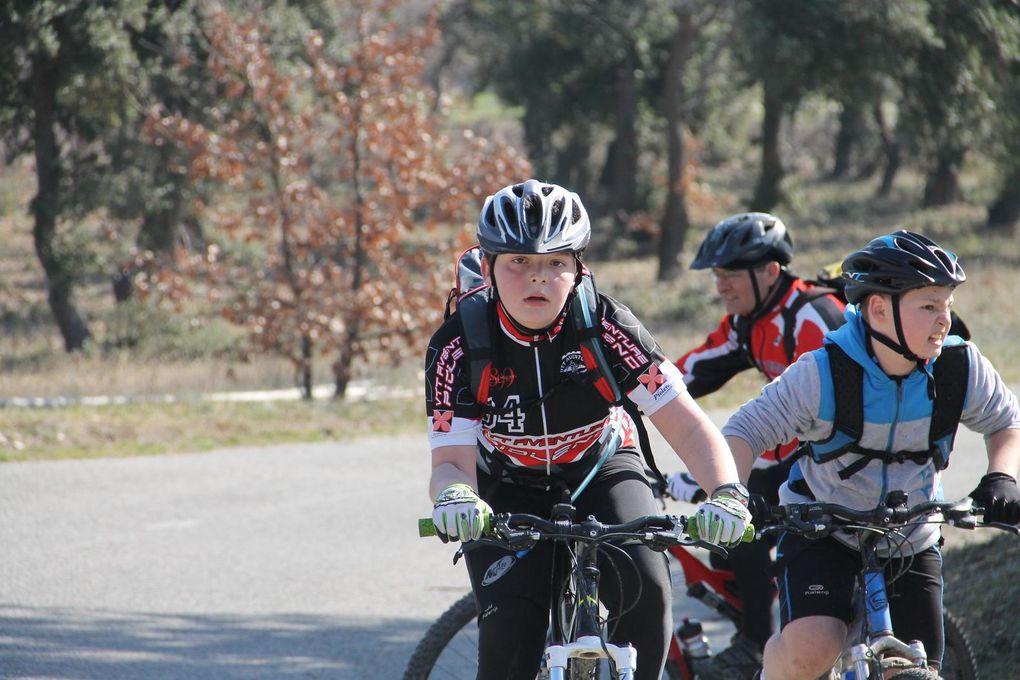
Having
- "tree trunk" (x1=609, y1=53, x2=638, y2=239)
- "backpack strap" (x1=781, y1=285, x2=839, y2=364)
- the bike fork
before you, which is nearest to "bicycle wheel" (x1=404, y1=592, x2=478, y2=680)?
the bike fork

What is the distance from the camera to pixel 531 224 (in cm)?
341

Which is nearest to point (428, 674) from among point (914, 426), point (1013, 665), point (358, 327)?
point (914, 426)

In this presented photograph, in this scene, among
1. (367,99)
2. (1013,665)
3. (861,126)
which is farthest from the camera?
(861,126)

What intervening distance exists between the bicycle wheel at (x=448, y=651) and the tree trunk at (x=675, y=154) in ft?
80.8

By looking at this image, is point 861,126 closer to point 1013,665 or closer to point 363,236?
point 363,236

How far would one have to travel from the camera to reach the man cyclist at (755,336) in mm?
4824

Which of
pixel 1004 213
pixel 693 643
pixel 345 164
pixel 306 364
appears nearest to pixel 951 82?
pixel 345 164

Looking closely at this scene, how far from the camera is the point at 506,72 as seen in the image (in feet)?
127

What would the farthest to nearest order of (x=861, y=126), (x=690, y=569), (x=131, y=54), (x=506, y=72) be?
1. (x=861, y=126)
2. (x=506, y=72)
3. (x=131, y=54)
4. (x=690, y=569)

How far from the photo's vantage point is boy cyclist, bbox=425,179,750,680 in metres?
3.39

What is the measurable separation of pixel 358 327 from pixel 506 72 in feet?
87.0

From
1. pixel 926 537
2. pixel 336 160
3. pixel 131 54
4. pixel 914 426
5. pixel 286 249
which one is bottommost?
pixel 926 537

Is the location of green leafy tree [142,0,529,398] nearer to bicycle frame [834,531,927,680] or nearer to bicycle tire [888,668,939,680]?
bicycle frame [834,531,927,680]

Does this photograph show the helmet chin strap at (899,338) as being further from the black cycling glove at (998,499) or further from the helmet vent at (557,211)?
the helmet vent at (557,211)
